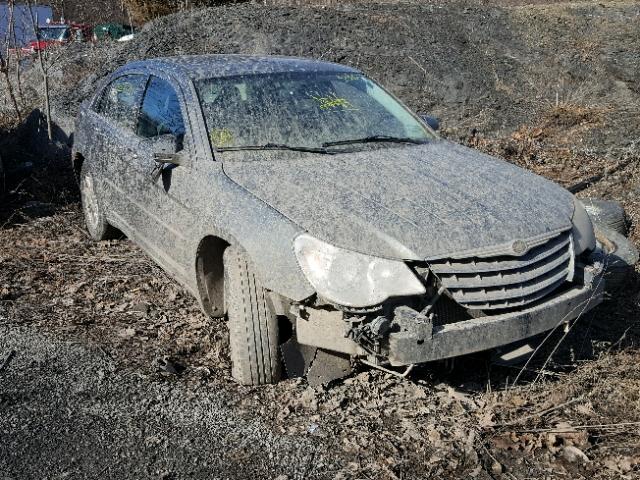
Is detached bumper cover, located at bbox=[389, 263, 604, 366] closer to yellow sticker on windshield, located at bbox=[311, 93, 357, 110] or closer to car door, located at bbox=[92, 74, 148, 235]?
yellow sticker on windshield, located at bbox=[311, 93, 357, 110]

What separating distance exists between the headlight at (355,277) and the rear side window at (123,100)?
94.3 inches

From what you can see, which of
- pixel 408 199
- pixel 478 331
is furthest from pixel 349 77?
pixel 478 331

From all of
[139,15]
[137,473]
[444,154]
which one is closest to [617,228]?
[444,154]

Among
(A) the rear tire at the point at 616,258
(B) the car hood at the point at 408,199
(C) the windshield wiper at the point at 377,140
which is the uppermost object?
(C) the windshield wiper at the point at 377,140

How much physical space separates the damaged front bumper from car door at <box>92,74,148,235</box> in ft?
6.97

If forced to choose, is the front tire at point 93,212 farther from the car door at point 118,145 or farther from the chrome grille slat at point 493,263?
the chrome grille slat at point 493,263

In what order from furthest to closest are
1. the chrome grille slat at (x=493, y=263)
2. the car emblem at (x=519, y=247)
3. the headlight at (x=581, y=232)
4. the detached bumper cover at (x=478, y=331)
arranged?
the headlight at (x=581, y=232), the car emblem at (x=519, y=247), the chrome grille slat at (x=493, y=263), the detached bumper cover at (x=478, y=331)

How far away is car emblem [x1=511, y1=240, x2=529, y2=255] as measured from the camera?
3398mm

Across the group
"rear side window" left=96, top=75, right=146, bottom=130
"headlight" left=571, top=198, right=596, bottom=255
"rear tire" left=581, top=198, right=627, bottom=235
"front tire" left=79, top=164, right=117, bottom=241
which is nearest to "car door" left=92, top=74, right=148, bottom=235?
"rear side window" left=96, top=75, right=146, bottom=130

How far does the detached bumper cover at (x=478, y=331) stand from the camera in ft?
10.3

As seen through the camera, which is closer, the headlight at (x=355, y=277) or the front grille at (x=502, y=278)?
the headlight at (x=355, y=277)

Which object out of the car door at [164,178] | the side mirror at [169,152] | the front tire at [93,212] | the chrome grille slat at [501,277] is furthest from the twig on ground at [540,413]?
the front tire at [93,212]

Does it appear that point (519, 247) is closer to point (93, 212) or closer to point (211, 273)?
point (211, 273)

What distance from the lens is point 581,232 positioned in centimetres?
390
